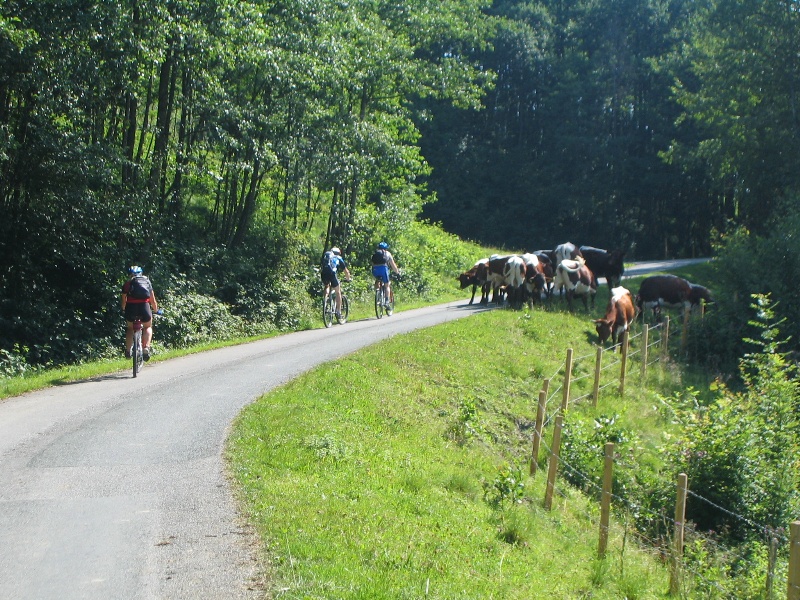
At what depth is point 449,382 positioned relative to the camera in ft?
58.1

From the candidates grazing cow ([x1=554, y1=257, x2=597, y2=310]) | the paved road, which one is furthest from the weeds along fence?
grazing cow ([x1=554, y1=257, x2=597, y2=310])

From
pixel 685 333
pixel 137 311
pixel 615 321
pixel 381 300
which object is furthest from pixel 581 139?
pixel 137 311

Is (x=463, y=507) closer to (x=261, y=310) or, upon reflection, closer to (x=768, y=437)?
(x=768, y=437)

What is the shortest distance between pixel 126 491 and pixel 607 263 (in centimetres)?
2766

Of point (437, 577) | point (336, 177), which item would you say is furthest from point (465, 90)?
point (437, 577)

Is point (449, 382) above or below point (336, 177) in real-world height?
below

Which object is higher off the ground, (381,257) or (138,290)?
(381,257)

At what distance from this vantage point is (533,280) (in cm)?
2886

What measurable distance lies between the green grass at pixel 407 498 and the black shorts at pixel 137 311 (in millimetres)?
3096

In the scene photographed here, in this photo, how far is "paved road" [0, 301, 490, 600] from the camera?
671 cm

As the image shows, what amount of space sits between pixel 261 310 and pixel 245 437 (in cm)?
1424

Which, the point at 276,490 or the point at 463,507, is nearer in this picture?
the point at 276,490

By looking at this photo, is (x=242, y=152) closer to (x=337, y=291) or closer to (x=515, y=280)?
(x=337, y=291)

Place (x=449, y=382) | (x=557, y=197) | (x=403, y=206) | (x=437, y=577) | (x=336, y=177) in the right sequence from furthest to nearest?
(x=557, y=197), (x=403, y=206), (x=336, y=177), (x=449, y=382), (x=437, y=577)
